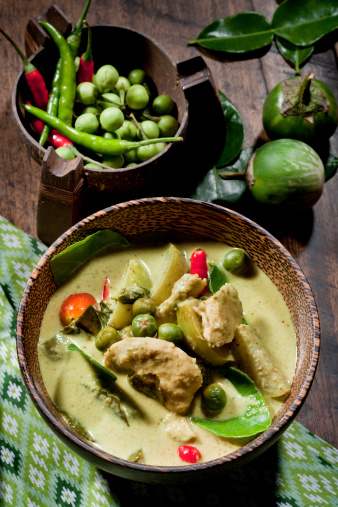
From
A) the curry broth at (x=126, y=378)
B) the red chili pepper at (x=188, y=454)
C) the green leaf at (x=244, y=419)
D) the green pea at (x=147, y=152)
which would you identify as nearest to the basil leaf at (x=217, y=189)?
the green pea at (x=147, y=152)

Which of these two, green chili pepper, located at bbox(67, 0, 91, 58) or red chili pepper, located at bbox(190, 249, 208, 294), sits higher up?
green chili pepper, located at bbox(67, 0, 91, 58)

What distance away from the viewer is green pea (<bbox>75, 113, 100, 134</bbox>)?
7.95 ft

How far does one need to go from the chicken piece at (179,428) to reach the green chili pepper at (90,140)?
40.7 inches

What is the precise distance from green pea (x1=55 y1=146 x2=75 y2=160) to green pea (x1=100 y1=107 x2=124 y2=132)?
0.62 feet

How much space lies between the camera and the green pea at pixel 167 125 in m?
2.48

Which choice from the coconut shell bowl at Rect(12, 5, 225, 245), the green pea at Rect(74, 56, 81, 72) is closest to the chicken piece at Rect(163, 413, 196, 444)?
the coconut shell bowl at Rect(12, 5, 225, 245)

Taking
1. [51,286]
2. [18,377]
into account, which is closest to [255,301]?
[51,286]

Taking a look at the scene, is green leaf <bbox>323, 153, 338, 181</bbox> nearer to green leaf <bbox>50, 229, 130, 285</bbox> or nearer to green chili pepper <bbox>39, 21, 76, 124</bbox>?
green leaf <bbox>50, 229, 130, 285</bbox>

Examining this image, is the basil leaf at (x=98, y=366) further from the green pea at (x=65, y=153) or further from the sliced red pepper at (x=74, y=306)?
the green pea at (x=65, y=153)

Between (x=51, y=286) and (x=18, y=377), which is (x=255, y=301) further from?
(x=18, y=377)

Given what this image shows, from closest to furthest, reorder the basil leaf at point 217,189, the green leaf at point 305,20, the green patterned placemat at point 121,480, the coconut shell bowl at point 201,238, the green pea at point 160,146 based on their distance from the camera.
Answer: the coconut shell bowl at point 201,238 → the green patterned placemat at point 121,480 → the green pea at point 160,146 → the basil leaf at point 217,189 → the green leaf at point 305,20

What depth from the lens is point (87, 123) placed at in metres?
2.42

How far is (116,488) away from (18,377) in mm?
540

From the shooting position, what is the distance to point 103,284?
2.11 m
